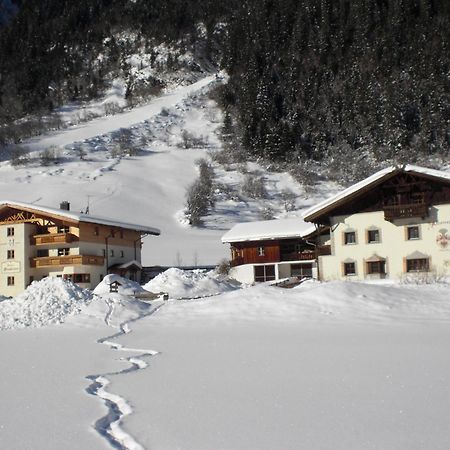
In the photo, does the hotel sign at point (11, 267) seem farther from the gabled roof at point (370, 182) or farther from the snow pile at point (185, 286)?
the gabled roof at point (370, 182)

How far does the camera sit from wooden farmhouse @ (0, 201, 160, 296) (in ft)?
136

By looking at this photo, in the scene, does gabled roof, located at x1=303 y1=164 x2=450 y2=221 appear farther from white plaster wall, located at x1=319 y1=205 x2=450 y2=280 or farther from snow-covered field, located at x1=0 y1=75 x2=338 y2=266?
snow-covered field, located at x1=0 y1=75 x2=338 y2=266

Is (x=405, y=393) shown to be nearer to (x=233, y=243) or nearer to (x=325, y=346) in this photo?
(x=325, y=346)

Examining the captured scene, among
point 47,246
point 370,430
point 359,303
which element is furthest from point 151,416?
point 47,246

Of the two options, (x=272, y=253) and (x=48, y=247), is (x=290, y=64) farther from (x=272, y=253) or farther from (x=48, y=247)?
(x=48, y=247)

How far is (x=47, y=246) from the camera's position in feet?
141

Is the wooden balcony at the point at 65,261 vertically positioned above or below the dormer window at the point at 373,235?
below

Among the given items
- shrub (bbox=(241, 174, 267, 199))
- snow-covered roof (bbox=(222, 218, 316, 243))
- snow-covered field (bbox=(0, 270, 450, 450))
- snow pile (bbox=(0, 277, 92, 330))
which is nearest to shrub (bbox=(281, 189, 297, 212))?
shrub (bbox=(241, 174, 267, 199))

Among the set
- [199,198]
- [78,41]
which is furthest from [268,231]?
[78,41]

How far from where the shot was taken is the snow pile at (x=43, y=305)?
16.7 m

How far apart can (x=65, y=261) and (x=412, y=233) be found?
2355 cm

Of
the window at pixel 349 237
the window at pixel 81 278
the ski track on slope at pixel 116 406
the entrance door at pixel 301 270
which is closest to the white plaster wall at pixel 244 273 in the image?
the entrance door at pixel 301 270

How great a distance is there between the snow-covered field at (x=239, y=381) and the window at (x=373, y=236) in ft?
55.7

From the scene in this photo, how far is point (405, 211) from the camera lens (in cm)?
3106
